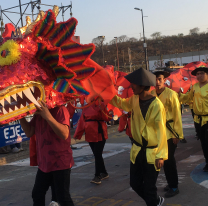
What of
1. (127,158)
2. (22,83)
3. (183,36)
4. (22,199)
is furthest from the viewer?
(183,36)

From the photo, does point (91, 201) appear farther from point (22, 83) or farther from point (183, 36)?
point (183, 36)

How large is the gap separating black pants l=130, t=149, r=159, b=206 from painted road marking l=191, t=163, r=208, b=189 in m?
1.79

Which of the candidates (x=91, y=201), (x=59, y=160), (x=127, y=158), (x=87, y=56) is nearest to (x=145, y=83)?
(x=87, y=56)

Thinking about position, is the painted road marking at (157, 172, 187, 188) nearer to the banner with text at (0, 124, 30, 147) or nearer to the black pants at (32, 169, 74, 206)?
the black pants at (32, 169, 74, 206)

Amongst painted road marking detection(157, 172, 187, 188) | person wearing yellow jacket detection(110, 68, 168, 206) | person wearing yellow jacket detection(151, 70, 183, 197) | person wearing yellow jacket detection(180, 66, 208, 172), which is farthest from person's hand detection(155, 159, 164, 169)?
person wearing yellow jacket detection(180, 66, 208, 172)

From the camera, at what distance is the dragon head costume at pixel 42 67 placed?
2.88m

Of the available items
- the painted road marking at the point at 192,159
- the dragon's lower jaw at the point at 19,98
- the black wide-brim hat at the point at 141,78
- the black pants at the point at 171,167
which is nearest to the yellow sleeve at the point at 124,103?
the black wide-brim hat at the point at 141,78

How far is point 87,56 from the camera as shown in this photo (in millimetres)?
3258

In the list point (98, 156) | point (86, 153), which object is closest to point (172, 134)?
point (98, 156)

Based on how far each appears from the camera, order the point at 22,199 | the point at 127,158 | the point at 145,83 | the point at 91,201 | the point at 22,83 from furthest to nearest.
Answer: the point at 127,158
the point at 22,199
the point at 91,201
the point at 145,83
the point at 22,83

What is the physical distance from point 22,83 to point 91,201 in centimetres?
258

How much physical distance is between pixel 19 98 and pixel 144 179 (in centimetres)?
170

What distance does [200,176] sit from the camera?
555cm

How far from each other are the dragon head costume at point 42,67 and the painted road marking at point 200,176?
2920 millimetres
